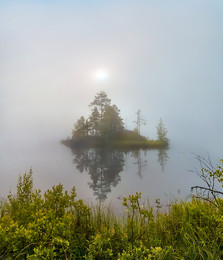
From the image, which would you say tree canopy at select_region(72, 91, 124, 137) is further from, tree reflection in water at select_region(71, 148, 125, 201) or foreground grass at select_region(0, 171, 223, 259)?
foreground grass at select_region(0, 171, 223, 259)

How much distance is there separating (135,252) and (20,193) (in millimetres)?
2878

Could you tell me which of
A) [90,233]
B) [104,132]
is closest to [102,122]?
[104,132]

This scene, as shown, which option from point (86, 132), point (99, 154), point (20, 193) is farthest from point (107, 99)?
point (20, 193)

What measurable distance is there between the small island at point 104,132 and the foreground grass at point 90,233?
31238mm

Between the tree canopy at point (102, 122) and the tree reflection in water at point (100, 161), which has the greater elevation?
the tree canopy at point (102, 122)

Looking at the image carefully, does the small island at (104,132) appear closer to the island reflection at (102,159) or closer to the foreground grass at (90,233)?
the island reflection at (102,159)

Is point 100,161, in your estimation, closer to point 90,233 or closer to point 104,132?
point 104,132

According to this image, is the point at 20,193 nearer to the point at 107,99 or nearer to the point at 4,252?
the point at 4,252

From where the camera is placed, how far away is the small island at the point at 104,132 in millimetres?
36075

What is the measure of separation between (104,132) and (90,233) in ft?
106

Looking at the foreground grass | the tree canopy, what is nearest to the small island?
the tree canopy

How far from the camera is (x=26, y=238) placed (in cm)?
271

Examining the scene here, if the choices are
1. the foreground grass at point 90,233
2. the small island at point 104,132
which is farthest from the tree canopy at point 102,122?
the foreground grass at point 90,233

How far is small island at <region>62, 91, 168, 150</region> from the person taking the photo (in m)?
36.1
